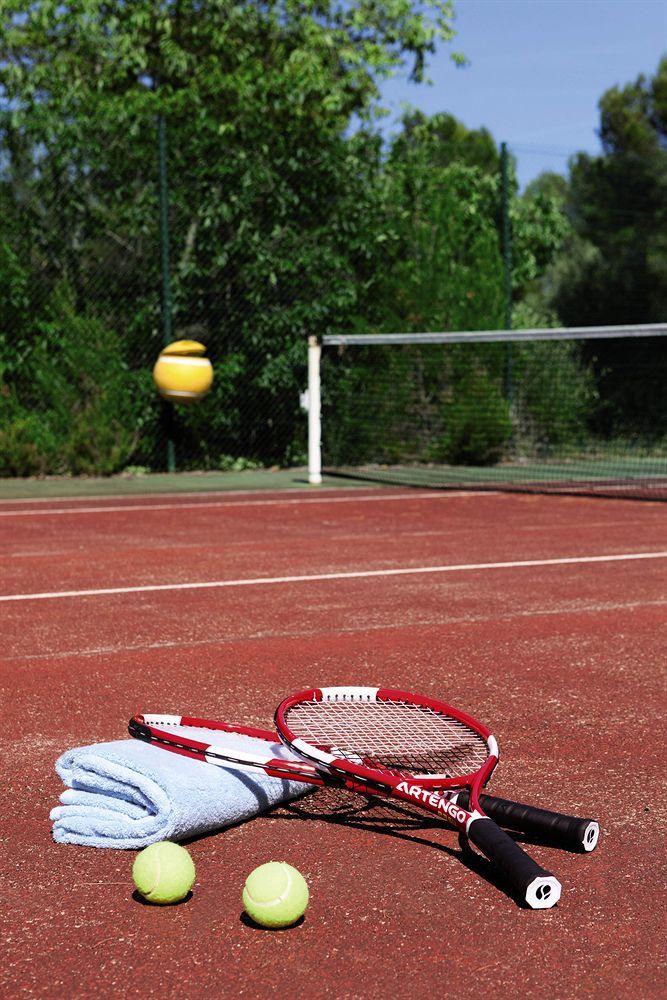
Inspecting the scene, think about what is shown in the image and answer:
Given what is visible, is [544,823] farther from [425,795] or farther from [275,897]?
[275,897]

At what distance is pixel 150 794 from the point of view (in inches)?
131

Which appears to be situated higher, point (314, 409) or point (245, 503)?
point (314, 409)

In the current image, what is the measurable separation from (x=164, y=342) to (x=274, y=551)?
7.41 m

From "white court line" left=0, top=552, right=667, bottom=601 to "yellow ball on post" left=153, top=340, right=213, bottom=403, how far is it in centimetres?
775

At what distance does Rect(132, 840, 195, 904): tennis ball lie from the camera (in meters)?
2.94

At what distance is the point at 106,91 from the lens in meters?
20.4

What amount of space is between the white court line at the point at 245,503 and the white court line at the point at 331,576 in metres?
4.50

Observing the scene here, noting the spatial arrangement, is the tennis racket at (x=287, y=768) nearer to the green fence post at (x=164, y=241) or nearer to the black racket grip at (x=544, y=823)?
the black racket grip at (x=544, y=823)

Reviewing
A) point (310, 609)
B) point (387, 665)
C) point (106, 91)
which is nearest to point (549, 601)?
point (310, 609)

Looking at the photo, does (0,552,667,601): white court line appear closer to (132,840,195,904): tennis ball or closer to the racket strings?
the racket strings

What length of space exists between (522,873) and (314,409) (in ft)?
39.4

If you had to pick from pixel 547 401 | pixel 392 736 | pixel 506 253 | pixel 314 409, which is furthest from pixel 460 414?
pixel 392 736

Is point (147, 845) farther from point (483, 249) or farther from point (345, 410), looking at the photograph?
point (483, 249)

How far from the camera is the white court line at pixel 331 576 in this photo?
7.32 m
